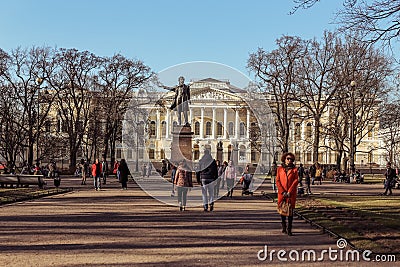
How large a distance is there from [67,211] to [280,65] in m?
35.3

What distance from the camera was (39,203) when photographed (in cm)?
2005

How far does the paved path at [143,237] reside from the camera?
8945 mm

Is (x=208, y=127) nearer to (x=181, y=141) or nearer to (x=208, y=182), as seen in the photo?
(x=181, y=141)

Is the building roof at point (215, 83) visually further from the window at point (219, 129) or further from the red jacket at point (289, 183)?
the window at point (219, 129)

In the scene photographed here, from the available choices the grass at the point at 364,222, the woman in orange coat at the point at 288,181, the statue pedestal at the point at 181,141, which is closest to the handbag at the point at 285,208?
the woman in orange coat at the point at 288,181

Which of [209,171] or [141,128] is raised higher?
[141,128]

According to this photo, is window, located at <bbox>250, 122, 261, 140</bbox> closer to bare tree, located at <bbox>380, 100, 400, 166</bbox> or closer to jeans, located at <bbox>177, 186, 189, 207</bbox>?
bare tree, located at <bbox>380, 100, 400, 166</bbox>

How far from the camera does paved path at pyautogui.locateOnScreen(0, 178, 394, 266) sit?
8.95 metres

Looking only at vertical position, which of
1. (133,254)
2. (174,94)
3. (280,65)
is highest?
(280,65)

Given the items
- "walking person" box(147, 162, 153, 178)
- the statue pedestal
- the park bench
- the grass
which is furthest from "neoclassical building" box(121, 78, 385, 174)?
the grass

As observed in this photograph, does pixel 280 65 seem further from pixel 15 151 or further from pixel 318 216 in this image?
pixel 318 216

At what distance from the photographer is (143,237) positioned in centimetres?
1134

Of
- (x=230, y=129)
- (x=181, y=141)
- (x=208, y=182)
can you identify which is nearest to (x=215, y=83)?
(x=208, y=182)

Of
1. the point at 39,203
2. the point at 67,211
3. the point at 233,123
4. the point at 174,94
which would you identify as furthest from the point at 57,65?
the point at 67,211
